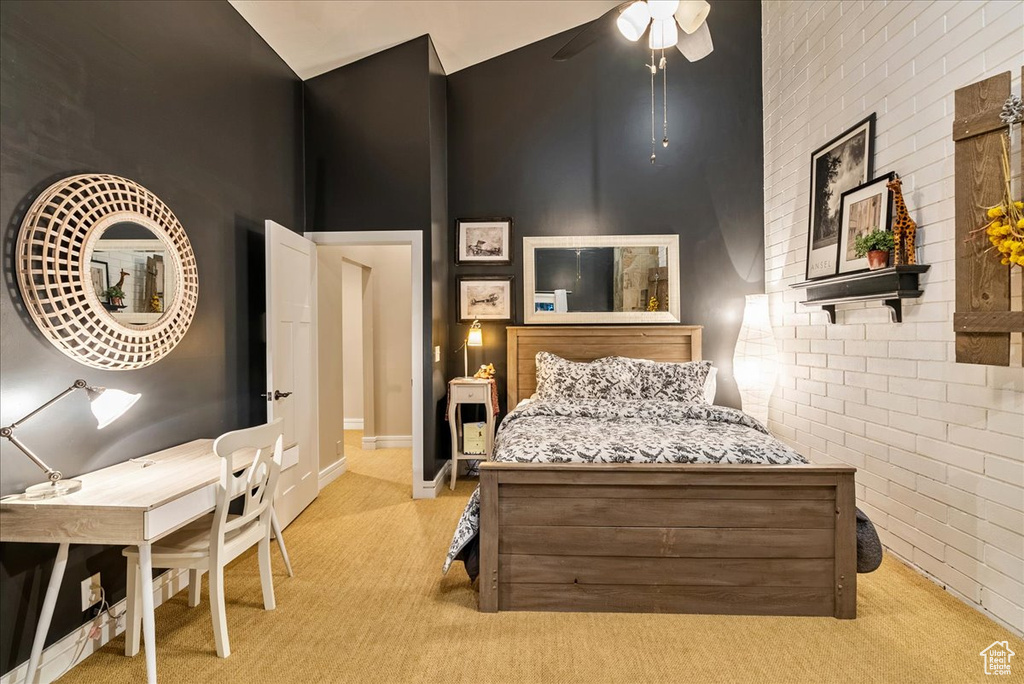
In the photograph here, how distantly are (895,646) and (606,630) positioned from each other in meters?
1.10

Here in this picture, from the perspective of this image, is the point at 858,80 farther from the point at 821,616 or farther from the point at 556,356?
the point at 821,616

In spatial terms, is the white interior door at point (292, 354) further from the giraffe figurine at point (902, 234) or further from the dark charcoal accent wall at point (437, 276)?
the giraffe figurine at point (902, 234)

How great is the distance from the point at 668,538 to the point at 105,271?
256cm

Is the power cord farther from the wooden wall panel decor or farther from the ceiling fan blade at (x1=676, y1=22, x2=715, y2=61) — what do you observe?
the ceiling fan blade at (x1=676, y1=22, x2=715, y2=61)

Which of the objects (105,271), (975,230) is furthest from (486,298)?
(975,230)

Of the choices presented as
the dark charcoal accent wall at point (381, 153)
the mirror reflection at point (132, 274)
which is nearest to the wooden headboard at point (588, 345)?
the dark charcoal accent wall at point (381, 153)

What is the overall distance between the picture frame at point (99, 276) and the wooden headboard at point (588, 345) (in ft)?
9.16

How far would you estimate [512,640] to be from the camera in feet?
7.19

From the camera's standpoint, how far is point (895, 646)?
2.12 metres

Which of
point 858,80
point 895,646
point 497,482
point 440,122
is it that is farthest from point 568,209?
point 895,646

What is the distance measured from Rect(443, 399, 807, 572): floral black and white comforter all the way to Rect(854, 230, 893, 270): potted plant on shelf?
105 centimetres

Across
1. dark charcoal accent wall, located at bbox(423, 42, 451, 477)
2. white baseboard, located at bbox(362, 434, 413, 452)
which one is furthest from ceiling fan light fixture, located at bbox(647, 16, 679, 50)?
white baseboard, located at bbox(362, 434, 413, 452)

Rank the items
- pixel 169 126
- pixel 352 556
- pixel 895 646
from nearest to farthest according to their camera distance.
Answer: pixel 895 646 → pixel 169 126 → pixel 352 556

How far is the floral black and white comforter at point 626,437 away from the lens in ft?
8.12
